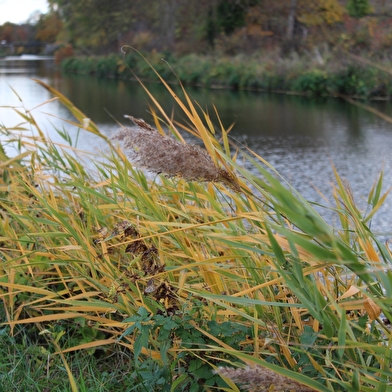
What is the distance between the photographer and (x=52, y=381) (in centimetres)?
183

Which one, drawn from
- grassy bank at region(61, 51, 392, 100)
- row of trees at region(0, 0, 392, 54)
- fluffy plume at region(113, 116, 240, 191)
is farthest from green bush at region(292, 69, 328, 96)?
fluffy plume at region(113, 116, 240, 191)

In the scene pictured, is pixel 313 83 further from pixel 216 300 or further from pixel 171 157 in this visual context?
pixel 171 157

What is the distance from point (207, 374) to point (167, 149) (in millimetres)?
711

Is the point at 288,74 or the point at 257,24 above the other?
the point at 257,24

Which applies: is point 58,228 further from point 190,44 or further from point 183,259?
point 190,44

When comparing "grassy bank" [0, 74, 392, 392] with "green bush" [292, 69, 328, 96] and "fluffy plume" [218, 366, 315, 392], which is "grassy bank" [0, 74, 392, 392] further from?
"green bush" [292, 69, 328, 96]

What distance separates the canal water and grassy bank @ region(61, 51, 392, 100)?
1.96 feet

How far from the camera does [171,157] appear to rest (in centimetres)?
121

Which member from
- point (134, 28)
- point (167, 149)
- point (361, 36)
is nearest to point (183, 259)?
point (167, 149)

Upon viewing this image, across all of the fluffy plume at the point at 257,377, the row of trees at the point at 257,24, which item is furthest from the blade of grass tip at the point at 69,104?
the row of trees at the point at 257,24

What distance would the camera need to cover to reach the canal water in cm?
643

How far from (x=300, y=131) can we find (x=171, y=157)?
954 cm

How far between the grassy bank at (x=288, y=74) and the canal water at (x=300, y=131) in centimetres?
60

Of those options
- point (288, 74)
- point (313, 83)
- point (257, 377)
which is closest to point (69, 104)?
point (257, 377)
